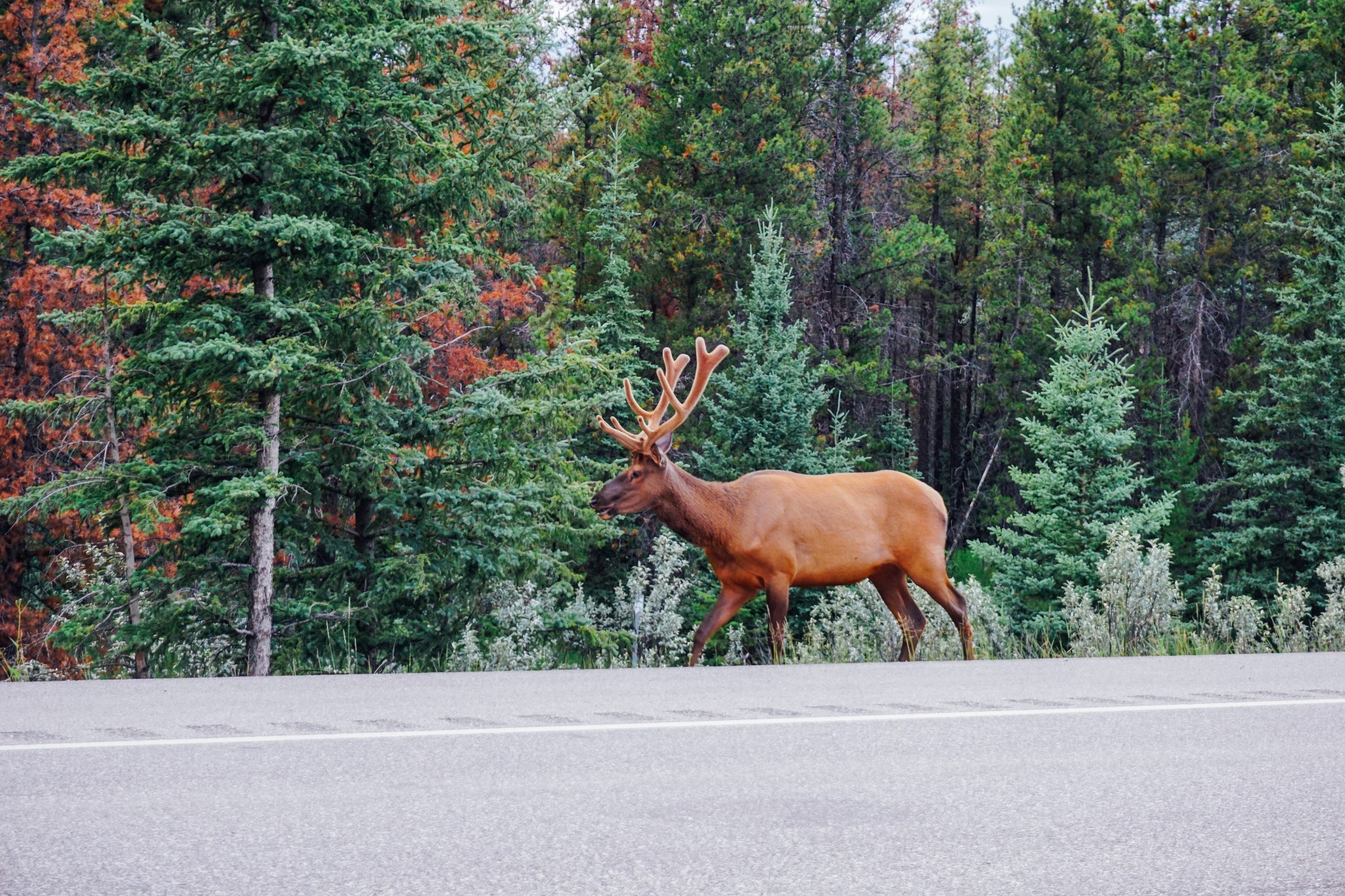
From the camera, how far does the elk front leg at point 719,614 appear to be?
35.9ft

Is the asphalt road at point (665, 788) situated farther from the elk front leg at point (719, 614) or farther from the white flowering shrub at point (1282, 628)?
the white flowering shrub at point (1282, 628)

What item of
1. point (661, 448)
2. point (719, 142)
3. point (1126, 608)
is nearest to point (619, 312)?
point (719, 142)

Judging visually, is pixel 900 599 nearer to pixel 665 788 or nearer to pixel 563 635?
pixel 563 635

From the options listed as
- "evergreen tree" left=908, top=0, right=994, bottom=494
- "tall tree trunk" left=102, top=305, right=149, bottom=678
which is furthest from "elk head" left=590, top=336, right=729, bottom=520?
"evergreen tree" left=908, top=0, right=994, bottom=494

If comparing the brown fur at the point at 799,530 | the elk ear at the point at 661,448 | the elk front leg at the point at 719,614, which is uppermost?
the elk ear at the point at 661,448

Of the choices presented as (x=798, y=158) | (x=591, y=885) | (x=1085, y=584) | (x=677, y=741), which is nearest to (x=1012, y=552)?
(x=798, y=158)

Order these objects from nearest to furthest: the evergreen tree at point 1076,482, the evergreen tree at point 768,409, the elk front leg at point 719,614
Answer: the elk front leg at point 719,614, the evergreen tree at point 1076,482, the evergreen tree at point 768,409

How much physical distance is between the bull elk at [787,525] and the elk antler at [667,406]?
0.06ft

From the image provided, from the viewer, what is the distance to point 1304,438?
2469cm

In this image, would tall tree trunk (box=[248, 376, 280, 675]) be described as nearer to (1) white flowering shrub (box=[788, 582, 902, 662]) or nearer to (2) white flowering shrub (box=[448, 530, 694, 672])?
(2) white flowering shrub (box=[448, 530, 694, 672])

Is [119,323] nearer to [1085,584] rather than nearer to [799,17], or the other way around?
[1085,584]

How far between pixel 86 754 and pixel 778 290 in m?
16.9

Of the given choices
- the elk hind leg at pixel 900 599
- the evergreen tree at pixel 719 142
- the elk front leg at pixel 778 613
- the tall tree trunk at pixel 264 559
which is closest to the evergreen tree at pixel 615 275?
the evergreen tree at pixel 719 142

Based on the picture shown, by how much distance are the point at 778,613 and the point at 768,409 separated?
9513 millimetres
